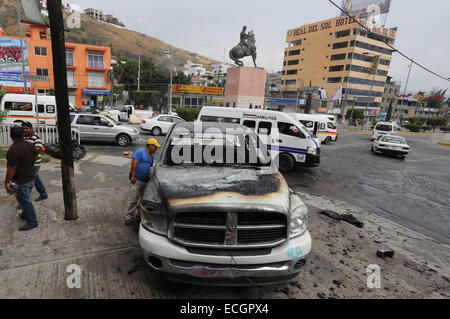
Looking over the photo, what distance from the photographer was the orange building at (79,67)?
121ft

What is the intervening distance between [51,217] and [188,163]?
2.84 metres

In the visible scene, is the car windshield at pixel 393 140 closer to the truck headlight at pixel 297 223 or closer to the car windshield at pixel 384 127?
the car windshield at pixel 384 127

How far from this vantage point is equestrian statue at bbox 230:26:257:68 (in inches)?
855

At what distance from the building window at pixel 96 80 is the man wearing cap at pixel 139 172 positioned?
4362cm

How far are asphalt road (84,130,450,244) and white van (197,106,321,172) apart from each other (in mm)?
623

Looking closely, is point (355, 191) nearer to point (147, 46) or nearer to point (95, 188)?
point (95, 188)

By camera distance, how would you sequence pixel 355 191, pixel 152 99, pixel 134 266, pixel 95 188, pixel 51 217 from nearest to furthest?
1. pixel 134 266
2. pixel 51 217
3. pixel 95 188
4. pixel 355 191
5. pixel 152 99

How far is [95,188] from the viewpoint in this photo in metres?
6.35

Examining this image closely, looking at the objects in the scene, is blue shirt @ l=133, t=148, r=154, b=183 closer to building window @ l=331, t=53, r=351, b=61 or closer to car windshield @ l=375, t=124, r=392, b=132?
car windshield @ l=375, t=124, r=392, b=132

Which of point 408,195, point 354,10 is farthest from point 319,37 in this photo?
point 408,195

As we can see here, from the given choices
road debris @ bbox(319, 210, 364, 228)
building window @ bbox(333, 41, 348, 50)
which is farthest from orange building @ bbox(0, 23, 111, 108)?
building window @ bbox(333, 41, 348, 50)

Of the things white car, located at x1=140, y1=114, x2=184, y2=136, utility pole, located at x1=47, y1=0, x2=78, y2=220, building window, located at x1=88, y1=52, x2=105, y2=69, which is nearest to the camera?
utility pole, located at x1=47, y1=0, x2=78, y2=220

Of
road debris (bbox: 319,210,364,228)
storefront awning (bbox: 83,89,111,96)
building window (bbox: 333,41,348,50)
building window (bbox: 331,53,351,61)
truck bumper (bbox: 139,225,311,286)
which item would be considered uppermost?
building window (bbox: 333,41,348,50)

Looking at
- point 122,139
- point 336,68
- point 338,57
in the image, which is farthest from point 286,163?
point 338,57
